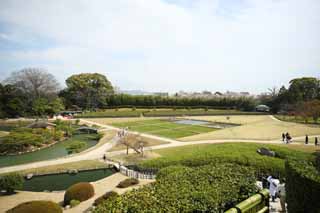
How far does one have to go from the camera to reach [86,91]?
60688mm

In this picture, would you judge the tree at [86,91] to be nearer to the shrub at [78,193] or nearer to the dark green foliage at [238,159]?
the dark green foliage at [238,159]

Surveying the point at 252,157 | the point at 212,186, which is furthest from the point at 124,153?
the point at 212,186

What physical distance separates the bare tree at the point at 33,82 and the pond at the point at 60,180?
47.1m

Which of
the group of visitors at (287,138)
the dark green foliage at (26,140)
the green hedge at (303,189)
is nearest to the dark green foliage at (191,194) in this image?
the green hedge at (303,189)

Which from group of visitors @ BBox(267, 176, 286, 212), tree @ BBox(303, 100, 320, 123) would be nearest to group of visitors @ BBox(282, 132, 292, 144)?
tree @ BBox(303, 100, 320, 123)

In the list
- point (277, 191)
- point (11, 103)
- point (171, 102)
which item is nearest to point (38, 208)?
point (277, 191)

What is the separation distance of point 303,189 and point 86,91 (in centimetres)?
5935

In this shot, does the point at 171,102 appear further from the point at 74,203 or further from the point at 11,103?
the point at 74,203

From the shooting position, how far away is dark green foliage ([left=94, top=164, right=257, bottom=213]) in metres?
5.25

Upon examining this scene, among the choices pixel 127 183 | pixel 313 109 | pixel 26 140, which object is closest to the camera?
pixel 127 183

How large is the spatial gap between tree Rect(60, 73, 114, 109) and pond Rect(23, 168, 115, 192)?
44460 mm

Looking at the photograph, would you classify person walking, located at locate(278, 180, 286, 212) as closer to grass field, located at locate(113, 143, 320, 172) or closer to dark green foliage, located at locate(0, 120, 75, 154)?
grass field, located at locate(113, 143, 320, 172)

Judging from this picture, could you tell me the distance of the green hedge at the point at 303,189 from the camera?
22.0 feet

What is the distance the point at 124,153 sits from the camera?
22.7 metres
